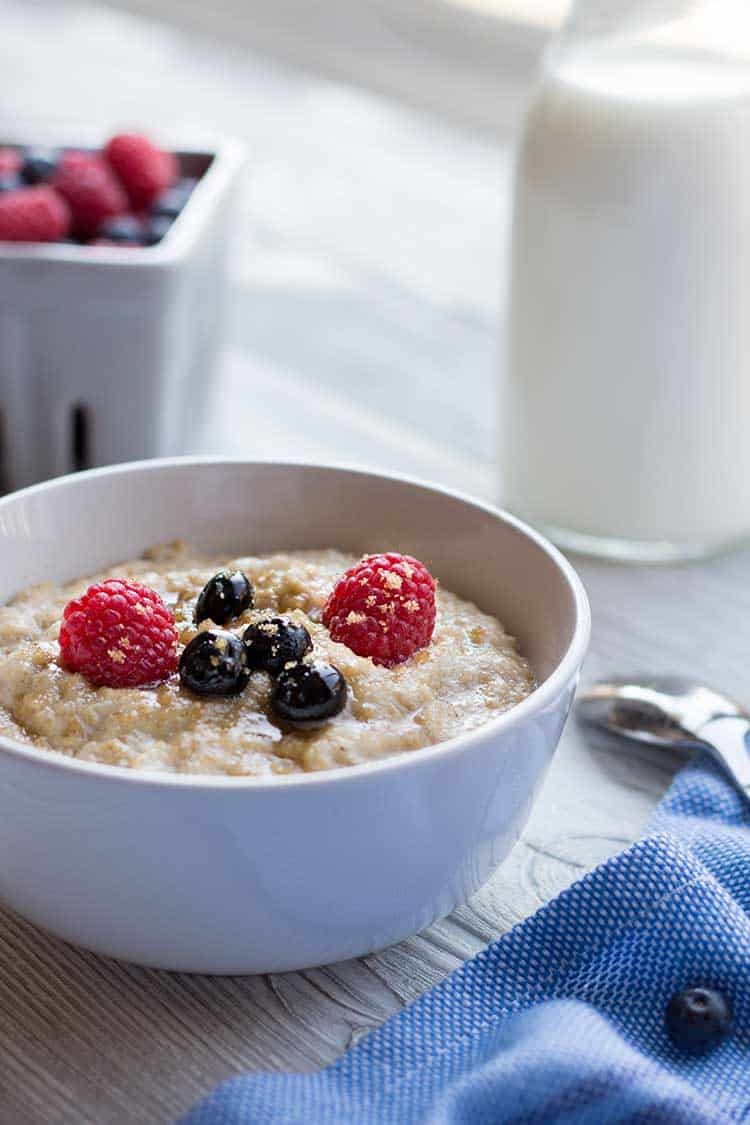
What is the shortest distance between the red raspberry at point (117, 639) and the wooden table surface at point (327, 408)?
0.55 ft

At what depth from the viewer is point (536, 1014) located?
94 centimetres

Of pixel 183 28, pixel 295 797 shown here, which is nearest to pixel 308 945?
pixel 295 797

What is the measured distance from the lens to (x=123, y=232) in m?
1.62

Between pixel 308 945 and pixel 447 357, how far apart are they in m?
1.34

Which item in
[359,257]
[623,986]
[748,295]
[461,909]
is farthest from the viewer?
[359,257]

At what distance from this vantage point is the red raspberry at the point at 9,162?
1.75m

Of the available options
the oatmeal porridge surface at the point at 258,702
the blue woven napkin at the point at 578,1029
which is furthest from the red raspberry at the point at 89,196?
the blue woven napkin at the point at 578,1029

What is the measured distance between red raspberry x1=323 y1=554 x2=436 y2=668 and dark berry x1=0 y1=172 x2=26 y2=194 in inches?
33.3

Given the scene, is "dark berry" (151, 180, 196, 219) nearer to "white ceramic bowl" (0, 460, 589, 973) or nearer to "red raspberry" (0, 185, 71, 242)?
"red raspberry" (0, 185, 71, 242)

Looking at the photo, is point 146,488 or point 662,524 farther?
point 662,524

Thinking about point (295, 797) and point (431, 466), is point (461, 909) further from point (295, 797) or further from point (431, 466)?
point (431, 466)

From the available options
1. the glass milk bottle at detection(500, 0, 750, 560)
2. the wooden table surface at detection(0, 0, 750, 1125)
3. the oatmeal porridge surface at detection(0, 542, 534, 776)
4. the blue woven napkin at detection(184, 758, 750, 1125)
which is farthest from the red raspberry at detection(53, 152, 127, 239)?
the blue woven napkin at detection(184, 758, 750, 1125)

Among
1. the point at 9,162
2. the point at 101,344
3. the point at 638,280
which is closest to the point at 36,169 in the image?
the point at 9,162

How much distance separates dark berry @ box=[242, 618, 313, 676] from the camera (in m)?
1.02
